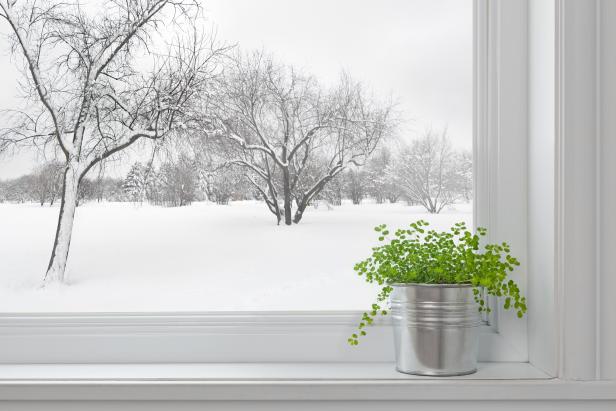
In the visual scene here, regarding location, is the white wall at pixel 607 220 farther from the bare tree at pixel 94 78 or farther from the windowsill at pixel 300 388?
the bare tree at pixel 94 78

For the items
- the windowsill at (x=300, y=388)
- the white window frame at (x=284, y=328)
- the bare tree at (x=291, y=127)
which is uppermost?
the bare tree at (x=291, y=127)

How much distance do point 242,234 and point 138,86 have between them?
0.43 metres

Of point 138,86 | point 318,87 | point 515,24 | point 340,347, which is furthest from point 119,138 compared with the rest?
point 515,24

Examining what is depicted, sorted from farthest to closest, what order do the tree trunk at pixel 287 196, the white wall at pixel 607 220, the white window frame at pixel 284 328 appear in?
the tree trunk at pixel 287 196
the white window frame at pixel 284 328
the white wall at pixel 607 220

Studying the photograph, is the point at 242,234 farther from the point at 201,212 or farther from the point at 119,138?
the point at 119,138

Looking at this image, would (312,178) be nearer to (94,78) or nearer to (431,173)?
(431,173)

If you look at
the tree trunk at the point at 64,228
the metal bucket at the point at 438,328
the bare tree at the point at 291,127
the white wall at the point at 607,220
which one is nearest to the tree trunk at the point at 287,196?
the bare tree at the point at 291,127

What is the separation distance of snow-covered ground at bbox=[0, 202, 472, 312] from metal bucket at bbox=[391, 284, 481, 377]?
23 cm

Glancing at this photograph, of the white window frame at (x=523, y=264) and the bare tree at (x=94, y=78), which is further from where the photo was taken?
the bare tree at (x=94, y=78)

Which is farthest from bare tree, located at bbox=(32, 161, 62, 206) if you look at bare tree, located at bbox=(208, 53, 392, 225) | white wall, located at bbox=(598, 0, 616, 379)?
white wall, located at bbox=(598, 0, 616, 379)

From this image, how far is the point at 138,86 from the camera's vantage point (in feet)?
5.58

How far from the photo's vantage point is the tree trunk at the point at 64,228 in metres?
1.65

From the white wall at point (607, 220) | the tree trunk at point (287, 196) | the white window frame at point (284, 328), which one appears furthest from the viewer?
the tree trunk at point (287, 196)

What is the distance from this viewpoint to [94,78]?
5.53 ft
